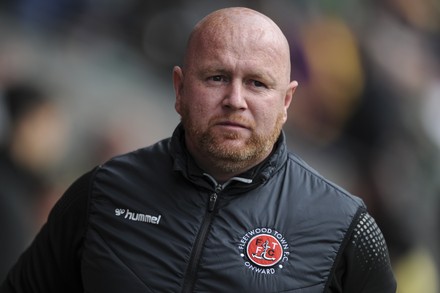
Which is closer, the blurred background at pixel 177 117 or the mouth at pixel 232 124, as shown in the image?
the mouth at pixel 232 124

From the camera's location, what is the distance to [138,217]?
317cm

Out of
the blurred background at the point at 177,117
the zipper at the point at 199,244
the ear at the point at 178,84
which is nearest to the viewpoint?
the zipper at the point at 199,244

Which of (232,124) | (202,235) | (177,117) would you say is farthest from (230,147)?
(177,117)

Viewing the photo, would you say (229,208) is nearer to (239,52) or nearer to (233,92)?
(233,92)

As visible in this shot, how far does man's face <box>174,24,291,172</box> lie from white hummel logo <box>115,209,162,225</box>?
0.26 metres

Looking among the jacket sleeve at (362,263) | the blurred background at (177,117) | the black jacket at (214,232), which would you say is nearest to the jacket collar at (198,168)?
the black jacket at (214,232)

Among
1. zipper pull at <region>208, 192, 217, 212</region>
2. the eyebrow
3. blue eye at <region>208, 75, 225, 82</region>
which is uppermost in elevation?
the eyebrow

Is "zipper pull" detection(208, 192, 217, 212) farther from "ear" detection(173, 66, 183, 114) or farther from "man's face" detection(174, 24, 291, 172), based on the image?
"ear" detection(173, 66, 183, 114)

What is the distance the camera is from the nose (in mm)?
3043

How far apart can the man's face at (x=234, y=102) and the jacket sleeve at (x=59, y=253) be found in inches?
18.1

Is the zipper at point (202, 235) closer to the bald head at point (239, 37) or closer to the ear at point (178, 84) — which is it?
the ear at point (178, 84)

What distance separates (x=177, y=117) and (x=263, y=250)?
272cm

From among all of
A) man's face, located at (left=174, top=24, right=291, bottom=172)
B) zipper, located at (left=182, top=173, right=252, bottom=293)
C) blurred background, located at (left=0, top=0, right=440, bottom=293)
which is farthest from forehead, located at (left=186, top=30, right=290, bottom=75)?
blurred background, located at (left=0, top=0, right=440, bottom=293)

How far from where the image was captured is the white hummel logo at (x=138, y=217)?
315 centimetres
